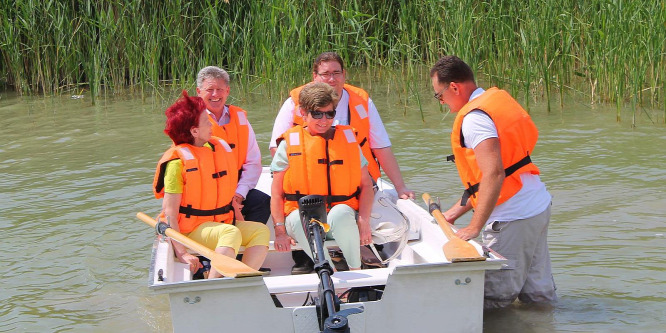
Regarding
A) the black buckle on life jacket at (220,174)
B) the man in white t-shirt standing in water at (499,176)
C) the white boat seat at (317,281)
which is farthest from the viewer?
the black buckle on life jacket at (220,174)

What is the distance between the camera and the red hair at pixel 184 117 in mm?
3492

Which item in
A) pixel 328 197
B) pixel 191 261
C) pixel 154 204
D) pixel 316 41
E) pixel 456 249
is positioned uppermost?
pixel 316 41

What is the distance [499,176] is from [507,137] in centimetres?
19

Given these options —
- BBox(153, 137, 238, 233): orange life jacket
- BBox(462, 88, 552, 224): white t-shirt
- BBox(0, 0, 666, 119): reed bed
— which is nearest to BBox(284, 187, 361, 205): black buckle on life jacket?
BBox(153, 137, 238, 233): orange life jacket

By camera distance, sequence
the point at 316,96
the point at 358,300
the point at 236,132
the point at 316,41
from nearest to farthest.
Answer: the point at 358,300
the point at 316,96
the point at 236,132
the point at 316,41

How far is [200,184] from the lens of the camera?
3.52 m

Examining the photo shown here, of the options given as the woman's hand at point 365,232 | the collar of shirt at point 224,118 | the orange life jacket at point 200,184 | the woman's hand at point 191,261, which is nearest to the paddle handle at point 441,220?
the woman's hand at point 365,232

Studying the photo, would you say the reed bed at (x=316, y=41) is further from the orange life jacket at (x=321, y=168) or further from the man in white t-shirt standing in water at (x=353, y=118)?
the orange life jacket at (x=321, y=168)

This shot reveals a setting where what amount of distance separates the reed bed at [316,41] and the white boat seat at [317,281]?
13.6 feet

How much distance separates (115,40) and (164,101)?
75 centimetres

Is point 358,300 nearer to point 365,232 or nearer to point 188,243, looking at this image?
point 365,232

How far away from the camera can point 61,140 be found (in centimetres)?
755

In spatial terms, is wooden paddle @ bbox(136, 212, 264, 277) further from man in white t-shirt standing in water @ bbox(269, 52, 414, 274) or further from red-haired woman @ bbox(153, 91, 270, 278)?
man in white t-shirt standing in water @ bbox(269, 52, 414, 274)

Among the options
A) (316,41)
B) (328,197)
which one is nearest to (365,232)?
(328,197)
